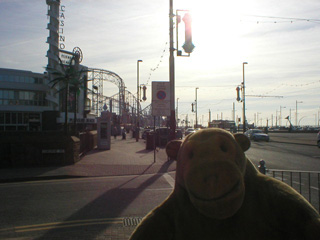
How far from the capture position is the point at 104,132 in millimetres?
23203

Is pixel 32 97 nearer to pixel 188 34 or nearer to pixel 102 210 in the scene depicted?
pixel 188 34

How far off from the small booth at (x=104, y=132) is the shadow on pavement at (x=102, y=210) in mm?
12873

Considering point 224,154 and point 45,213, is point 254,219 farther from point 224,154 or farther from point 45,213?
point 45,213

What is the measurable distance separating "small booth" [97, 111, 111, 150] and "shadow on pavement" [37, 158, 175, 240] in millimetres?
12873

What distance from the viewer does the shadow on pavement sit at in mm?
5200

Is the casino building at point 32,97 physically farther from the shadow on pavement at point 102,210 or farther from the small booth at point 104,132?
the shadow on pavement at point 102,210

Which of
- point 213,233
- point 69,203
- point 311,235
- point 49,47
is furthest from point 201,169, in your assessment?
point 49,47

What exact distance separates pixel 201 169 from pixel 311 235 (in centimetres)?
72

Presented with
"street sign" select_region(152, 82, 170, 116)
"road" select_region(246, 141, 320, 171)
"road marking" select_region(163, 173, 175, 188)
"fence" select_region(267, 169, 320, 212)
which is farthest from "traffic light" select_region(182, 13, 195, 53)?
"road" select_region(246, 141, 320, 171)

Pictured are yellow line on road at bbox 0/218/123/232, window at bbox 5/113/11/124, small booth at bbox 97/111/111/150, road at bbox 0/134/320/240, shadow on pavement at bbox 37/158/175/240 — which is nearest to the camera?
shadow on pavement at bbox 37/158/175/240

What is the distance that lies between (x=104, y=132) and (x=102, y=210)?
1687cm

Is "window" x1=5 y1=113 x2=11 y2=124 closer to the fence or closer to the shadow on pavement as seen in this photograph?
the shadow on pavement

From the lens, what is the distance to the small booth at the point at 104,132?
2292cm

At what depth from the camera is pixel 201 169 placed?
1752mm
